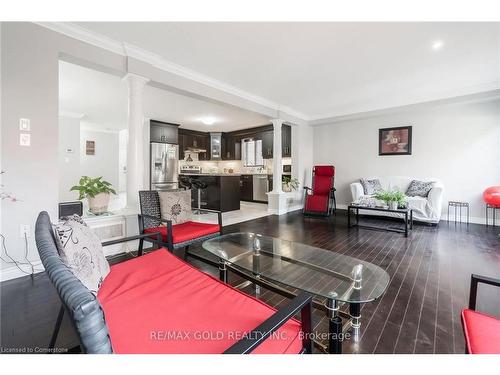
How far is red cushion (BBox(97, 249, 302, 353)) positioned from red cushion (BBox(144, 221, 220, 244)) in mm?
843

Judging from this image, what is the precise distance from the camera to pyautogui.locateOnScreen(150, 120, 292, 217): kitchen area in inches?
239

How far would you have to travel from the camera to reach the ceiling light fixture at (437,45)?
270 cm

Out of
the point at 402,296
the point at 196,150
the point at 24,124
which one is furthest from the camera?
the point at 196,150

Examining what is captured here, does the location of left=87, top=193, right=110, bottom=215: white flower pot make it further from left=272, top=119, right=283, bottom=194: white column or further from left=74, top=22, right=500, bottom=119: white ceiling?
left=272, top=119, right=283, bottom=194: white column

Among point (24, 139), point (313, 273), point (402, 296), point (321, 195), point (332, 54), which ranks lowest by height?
point (402, 296)

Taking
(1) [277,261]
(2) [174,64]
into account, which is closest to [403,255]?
(1) [277,261]

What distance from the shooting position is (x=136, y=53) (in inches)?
112

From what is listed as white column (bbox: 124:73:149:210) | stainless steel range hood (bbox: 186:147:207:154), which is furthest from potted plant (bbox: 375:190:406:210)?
stainless steel range hood (bbox: 186:147:207:154)

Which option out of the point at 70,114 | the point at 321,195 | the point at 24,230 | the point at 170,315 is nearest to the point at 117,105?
the point at 70,114

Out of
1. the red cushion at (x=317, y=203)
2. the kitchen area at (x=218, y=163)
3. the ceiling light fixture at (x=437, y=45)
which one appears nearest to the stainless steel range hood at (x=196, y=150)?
the kitchen area at (x=218, y=163)

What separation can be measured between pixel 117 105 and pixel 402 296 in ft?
19.2

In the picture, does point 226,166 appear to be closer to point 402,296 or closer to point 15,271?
point 15,271
